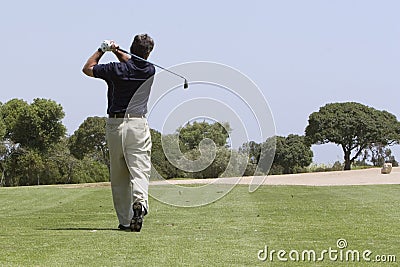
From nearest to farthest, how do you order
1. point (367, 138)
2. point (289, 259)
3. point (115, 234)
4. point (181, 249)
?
1. point (289, 259)
2. point (181, 249)
3. point (115, 234)
4. point (367, 138)

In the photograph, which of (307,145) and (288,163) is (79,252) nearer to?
(288,163)

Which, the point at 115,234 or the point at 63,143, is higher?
the point at 63,143

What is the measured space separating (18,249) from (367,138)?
134ft

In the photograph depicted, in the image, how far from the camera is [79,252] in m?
6.67

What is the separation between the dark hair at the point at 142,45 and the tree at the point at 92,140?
37.4 metres

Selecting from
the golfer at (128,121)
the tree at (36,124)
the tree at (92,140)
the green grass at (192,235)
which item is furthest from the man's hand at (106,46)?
the tree at (36,124)

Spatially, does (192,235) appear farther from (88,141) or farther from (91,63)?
(88,141)

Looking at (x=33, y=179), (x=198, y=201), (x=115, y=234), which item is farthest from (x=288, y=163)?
(x=115, y=234)

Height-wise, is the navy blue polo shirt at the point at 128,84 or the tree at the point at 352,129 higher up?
the tree at the point at 352,129

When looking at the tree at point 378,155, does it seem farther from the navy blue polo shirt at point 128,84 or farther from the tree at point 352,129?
the navy blue polo shirt at point 128,84

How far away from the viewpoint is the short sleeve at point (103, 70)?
8.49 metres

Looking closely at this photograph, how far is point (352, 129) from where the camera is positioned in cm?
4653

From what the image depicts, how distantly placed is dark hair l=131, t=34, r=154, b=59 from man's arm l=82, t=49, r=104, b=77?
0.41 metres

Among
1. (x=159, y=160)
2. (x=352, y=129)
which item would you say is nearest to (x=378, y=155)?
(x=352, y=129)
